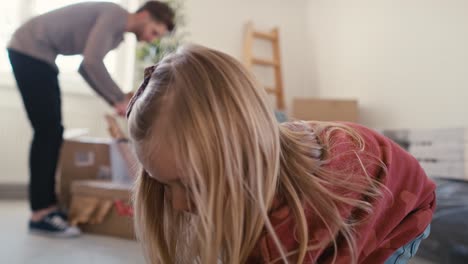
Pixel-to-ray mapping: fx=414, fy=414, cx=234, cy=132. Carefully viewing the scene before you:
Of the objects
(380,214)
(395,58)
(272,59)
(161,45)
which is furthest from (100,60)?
(272,59)

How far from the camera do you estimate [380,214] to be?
61 centimetres

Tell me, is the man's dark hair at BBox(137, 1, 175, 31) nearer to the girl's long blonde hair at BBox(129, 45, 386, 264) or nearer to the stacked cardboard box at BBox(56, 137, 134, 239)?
the stacked cardboard box at BBox(56, 137, 134, 239)

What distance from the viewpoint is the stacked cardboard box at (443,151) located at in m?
1.71

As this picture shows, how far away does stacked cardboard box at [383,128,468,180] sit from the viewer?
1.71 m

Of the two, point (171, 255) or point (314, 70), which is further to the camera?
point (314, 70)

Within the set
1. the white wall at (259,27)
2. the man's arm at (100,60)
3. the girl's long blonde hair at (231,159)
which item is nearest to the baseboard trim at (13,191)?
the man's arm at (100,60)

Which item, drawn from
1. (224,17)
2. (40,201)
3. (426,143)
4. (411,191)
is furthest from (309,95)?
(411,191)

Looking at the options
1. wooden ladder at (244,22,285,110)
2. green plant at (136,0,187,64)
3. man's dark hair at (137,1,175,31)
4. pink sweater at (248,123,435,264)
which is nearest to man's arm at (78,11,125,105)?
man's dark hair at (137,1,175,31)

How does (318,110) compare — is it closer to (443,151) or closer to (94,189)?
(443,151)

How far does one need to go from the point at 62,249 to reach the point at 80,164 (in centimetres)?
65

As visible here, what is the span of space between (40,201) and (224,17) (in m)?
1.90

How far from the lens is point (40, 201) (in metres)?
1.54

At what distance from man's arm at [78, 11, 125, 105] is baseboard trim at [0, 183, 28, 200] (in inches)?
51.6

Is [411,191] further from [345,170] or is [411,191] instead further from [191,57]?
[191,57]
